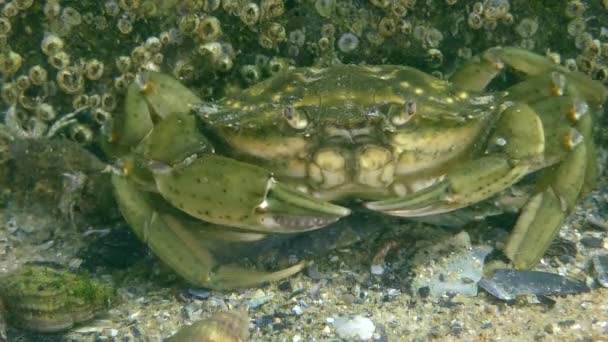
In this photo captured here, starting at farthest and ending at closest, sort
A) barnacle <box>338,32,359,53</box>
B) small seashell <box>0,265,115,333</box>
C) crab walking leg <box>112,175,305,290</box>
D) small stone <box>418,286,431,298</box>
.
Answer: barnacle <box>338,32,359,53</box> < crab walking leg <box>112,175,305,290</box> < small stone <box>418,286,431,298</box> < small seashell <box>0,265,115,333</box>

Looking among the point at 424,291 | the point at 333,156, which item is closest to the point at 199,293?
the point at 333,156

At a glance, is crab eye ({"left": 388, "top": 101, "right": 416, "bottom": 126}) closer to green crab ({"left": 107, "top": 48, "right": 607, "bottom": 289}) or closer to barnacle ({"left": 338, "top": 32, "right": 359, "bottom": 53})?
green crab ({"left": 107, "top": 48, "right": 607, "bottom": 289})

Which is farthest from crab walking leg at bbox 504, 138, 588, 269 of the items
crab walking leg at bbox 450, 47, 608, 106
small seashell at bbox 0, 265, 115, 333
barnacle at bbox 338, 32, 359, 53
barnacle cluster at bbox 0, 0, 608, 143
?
small seashell at bbox 0, 265, 115, 333

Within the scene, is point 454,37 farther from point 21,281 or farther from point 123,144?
point 21,281

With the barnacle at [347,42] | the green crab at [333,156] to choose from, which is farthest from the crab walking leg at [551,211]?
the barnacle at [347,42]

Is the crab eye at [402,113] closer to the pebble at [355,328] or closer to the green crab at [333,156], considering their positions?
the green crab at [333,156]
